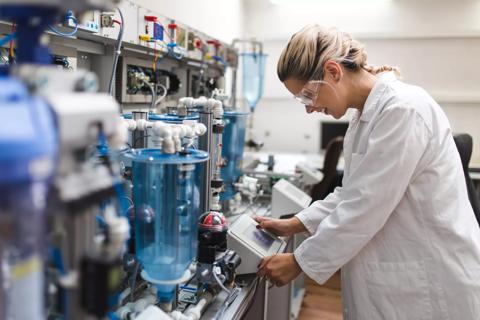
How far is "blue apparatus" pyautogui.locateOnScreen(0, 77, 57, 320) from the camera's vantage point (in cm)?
52

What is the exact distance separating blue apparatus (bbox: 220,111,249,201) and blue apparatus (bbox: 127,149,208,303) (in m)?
0.88

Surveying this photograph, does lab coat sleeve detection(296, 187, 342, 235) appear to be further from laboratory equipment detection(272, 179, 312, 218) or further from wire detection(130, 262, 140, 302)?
wire detection(130, 262, 140, 302)

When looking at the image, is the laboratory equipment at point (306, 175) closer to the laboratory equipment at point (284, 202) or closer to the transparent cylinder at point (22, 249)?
the laboratory equipment at point (284, 202)

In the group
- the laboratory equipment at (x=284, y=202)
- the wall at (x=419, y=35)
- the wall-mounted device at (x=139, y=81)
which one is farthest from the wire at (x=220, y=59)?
the wall at (x=419, y=35)

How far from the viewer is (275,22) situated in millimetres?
4770

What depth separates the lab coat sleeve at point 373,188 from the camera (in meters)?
1.23

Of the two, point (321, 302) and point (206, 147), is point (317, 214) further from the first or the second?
point (321, 302)

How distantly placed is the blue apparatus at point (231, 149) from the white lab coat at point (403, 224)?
2.43ft

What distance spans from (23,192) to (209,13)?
10.9 feet

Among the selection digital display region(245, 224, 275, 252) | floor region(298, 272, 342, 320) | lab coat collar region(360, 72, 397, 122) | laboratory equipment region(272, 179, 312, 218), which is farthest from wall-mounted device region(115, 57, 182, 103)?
floor region(298, 272, 342, 320)

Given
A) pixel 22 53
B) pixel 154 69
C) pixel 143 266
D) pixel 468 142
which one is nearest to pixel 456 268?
pixel 143 266

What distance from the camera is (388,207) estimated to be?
1.26 m

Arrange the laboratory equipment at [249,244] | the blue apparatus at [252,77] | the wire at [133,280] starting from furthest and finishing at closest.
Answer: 1. the blue apparatus at [252,77]
2. the laboratory equipment at [249,244]
3. the wire at [133,280]

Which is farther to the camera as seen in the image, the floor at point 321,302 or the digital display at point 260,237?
the floor at point 321,302
